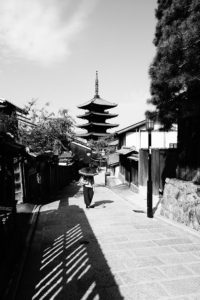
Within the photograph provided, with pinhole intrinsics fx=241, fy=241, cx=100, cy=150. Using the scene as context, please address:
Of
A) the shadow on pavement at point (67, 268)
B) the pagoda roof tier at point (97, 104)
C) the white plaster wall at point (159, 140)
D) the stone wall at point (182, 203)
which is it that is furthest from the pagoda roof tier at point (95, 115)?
the shadow on pavement at point (67, 268)

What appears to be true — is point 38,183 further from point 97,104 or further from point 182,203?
point 97,104

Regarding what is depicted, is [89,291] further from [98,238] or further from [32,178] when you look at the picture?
[32,178]

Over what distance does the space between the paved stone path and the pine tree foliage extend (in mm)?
4385

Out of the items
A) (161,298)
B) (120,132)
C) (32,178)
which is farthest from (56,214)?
(120,132)

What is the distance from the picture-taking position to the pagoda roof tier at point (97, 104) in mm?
52531

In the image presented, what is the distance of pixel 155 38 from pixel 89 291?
9327 millimetres

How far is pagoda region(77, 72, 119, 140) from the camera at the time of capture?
52.9 meters

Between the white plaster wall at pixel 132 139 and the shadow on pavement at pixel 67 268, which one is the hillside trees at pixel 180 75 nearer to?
the shadow on pavement at pixel 67 268

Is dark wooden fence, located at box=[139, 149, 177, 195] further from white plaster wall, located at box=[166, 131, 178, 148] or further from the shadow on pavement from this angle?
white plaster wall, located at box=[166, 131, 178, 148]

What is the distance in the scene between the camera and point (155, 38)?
9.80 metres

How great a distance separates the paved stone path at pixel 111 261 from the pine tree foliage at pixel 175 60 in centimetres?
438

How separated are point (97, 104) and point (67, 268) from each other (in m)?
49.6

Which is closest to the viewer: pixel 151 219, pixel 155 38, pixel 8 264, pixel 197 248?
pixel 8 264

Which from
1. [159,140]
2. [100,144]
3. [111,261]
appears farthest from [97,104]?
[111,261]
